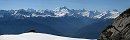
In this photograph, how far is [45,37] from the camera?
28547mm

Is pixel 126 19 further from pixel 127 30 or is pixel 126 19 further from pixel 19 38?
pixel 19 38

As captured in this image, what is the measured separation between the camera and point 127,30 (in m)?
21.8

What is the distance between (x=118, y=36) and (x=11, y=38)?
10.8 m

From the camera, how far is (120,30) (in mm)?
22625

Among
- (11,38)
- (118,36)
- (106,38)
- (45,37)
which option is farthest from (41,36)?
(118,36)

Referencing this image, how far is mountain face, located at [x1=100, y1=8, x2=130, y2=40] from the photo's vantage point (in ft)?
71.5

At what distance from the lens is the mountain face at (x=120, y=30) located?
2180cm

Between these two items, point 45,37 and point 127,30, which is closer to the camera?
point 127,30

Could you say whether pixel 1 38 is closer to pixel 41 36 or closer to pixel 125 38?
pixel 41 36

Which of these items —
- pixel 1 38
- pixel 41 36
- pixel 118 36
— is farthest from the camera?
pixel 41 36

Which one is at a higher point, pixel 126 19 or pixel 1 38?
pixel 126 19

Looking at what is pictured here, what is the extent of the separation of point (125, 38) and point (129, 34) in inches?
20.0

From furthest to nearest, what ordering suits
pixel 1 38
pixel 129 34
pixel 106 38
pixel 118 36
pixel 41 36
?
pixel 41 36 < pixel 1 38 < pixel 106 38 < pixel 118 36 < pixel 129 34

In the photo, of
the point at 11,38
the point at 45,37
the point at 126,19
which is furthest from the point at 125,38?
the point at 11,38
